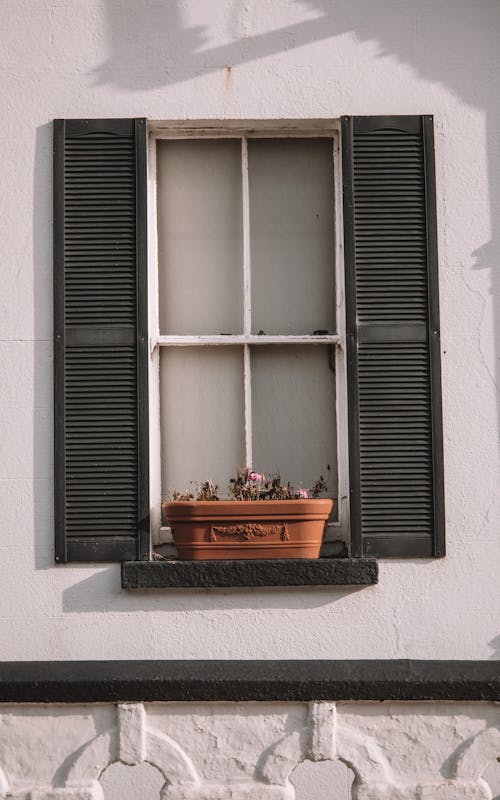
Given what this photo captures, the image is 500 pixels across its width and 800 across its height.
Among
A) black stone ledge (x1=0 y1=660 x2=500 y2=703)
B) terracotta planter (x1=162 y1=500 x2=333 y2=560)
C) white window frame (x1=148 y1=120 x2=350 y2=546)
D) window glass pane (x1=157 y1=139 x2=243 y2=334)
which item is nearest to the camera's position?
black stone ledge (x1=0 y1=660 x2=500 y2=703)

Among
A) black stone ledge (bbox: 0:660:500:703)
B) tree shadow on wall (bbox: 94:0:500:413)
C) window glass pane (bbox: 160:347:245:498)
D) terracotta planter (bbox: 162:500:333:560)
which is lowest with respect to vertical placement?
black stone ledge (bbox: 0:660:500:703)

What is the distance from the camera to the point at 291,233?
549cm

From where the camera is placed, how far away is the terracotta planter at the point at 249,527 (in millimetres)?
5043

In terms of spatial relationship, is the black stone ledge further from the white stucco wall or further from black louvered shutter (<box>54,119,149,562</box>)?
black louvered shutter (<box>54,119,149,562</box>)

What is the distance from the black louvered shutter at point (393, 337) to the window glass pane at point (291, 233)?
0.75 feet

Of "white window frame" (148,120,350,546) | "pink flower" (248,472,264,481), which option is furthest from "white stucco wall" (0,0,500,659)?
"pink flower" (248,472,264,481)

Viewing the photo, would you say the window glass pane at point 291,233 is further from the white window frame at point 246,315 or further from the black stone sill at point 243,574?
the black stone sill at point 243,574

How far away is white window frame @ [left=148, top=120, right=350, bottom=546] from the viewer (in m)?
5.30

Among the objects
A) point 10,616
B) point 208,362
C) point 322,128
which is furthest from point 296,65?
point 10,616

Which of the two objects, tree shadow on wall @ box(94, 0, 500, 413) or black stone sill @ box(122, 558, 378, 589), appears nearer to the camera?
black stone sill @ box(122, 558, 378, 589)

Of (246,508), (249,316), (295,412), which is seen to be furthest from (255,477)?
(249,316)

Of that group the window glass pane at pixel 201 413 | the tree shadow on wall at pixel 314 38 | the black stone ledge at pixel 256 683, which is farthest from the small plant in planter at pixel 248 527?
the tree shadow on wall at pixel 314 38

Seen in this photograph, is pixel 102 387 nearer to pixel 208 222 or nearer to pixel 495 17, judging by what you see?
pixel 208 222

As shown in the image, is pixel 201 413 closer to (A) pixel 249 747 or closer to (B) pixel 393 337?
(B) pixel 393 337
